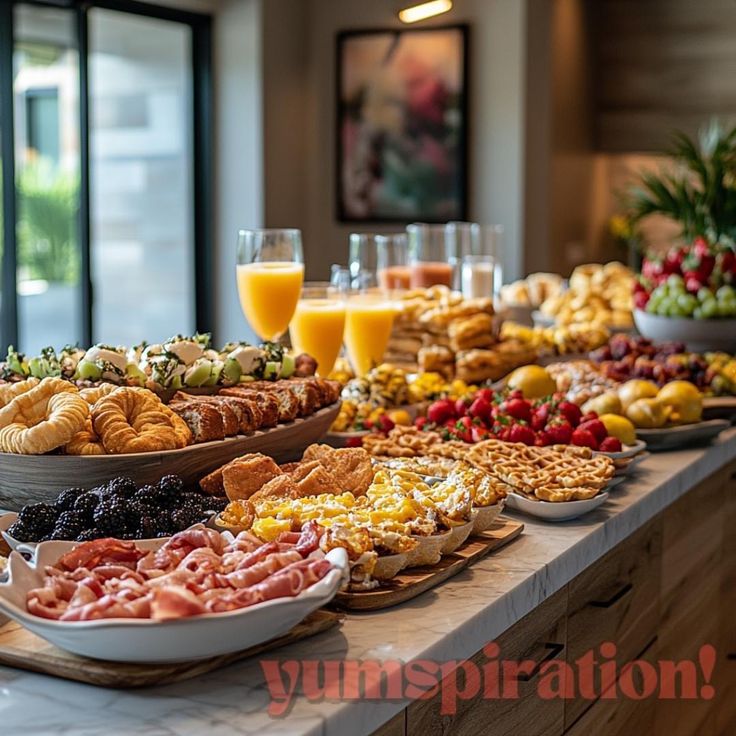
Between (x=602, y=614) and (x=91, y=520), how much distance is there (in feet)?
2.79

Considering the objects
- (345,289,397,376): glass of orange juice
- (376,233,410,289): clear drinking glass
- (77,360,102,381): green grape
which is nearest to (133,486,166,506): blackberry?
(77,360,102,381): green grape

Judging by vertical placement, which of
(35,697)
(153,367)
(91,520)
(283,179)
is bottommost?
(35,697)

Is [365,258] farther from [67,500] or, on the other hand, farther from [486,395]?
[67,500]

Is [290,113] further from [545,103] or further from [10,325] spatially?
[10,325]

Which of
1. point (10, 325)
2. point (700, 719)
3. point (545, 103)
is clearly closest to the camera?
point (700, 719)

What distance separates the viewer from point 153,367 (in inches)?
72.7

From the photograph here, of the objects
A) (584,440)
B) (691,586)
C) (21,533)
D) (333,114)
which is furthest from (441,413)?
(333,114)

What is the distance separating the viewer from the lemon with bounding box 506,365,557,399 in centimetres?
242

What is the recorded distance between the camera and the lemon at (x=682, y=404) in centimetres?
232

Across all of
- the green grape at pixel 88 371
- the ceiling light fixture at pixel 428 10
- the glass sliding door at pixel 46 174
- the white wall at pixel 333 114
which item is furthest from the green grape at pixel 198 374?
the white wall at pixel 333 114

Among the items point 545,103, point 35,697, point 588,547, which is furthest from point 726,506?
point 545,103

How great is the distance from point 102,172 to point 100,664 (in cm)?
563

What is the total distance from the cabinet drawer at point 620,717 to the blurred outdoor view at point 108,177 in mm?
4158

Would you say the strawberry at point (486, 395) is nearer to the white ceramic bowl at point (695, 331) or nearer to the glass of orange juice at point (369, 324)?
the glass of orange juice at point (369, 324)
